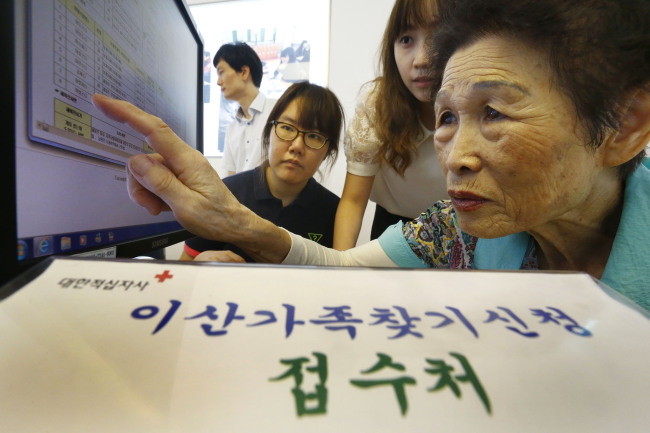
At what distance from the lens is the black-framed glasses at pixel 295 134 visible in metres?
1.06

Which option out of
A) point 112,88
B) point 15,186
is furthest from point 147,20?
point 15,186

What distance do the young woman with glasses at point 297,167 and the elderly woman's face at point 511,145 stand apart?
681 mm

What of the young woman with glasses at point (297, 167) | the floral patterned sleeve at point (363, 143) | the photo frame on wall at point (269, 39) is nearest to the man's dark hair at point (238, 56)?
the photo frame on wall at point (269, 39)

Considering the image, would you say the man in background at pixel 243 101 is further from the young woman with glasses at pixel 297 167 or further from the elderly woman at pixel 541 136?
the elderly woman at pixel 541 136

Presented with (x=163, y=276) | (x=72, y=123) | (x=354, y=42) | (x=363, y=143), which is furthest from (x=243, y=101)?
(x=163, y=276)

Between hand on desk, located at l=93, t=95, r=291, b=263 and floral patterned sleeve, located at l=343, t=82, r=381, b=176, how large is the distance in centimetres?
48

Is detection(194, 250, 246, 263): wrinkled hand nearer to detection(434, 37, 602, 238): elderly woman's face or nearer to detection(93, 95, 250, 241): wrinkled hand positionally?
detection(93, 95, 250, 241): wrinkled hand

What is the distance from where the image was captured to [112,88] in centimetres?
36

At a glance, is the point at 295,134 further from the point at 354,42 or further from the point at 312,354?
the point at 354,42

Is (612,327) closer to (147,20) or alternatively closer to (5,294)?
(5,294)

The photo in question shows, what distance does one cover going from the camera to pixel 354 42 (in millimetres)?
1892

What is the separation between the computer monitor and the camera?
0.76ft

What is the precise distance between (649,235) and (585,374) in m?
0.32

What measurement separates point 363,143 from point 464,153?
1.86 ft
